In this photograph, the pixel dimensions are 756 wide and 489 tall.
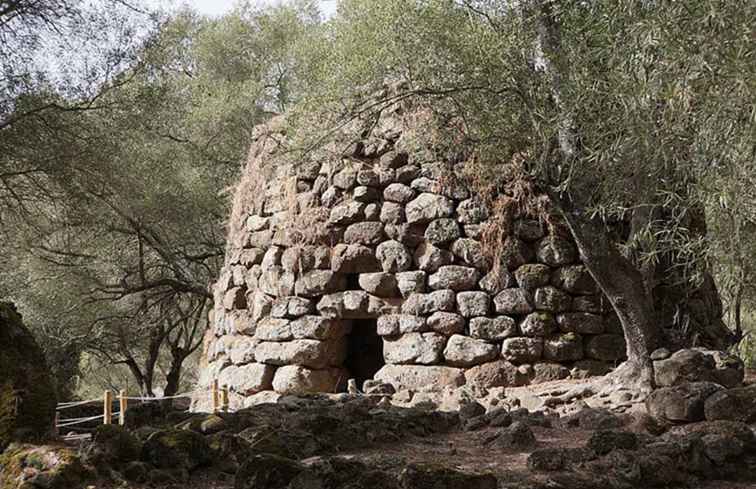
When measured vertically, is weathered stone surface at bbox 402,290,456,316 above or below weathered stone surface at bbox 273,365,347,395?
above

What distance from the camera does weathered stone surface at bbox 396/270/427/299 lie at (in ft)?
34.0

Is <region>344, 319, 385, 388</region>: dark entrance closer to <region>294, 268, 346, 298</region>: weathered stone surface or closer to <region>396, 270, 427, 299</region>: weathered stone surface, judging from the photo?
<region>294, 268, 346, 298</region>: weathered stone surface

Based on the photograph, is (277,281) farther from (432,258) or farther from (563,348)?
(563,348)

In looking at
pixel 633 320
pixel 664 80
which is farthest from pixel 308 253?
pixel 664 80

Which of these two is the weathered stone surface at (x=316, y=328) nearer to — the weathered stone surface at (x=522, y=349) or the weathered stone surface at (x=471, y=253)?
the weathered stone surface at (x=471, y=253)

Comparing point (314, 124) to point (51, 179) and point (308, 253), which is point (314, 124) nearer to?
point (308, 253)

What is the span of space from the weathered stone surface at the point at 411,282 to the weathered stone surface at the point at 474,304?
557 millimetres

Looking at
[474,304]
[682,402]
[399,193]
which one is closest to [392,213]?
[399,193]

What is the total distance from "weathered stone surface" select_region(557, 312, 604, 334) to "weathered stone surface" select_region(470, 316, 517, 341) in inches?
24.0

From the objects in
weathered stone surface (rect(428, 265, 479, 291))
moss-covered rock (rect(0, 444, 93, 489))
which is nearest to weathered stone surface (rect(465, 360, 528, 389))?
weathered stone surface (rect(428, 265, 479, 291))

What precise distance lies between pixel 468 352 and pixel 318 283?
2.30 meters

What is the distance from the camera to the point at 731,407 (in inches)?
258

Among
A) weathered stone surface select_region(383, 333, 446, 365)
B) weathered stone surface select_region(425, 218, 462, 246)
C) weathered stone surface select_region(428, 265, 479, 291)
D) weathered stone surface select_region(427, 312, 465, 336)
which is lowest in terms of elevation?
weathered stone surface select_region(383, 333, 446, 365)

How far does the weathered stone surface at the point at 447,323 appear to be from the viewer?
33.2ft
